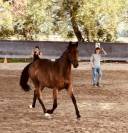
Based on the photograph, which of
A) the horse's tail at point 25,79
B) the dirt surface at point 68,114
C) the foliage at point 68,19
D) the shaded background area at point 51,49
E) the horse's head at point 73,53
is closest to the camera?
the dirt surface at point 68,114

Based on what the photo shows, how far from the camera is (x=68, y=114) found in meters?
13.4

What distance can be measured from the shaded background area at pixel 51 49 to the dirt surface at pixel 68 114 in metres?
24.8

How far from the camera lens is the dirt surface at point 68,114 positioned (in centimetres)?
1130

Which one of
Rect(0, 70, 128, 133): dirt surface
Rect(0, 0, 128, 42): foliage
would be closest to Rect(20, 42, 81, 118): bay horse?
Rect(0, 70, 128, 133): dirt surface

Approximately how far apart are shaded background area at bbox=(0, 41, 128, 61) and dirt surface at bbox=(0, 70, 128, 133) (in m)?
24.8

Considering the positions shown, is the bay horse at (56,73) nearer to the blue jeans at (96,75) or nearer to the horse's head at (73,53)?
the horse's head at (73,53)

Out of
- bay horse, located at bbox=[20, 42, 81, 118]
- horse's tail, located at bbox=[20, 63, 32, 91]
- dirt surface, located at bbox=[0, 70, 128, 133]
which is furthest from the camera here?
horse's tail, located at bbox=[20, 63, 32, 91]

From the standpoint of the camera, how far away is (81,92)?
19.7 m

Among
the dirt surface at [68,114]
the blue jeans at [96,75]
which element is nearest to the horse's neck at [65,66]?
the dirt surface at [68,114]

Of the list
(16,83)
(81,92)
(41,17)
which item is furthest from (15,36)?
(81,92)

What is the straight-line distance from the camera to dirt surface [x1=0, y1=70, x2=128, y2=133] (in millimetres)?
11297

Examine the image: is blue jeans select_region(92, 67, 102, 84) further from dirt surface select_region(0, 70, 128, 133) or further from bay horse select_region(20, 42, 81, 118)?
bay horse select_region(20, 42, 81, 118)

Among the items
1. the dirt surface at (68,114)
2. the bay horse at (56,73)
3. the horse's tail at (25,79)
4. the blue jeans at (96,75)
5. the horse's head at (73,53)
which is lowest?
the blue jeans at (96,75)

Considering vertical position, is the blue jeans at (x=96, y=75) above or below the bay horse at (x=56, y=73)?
below
